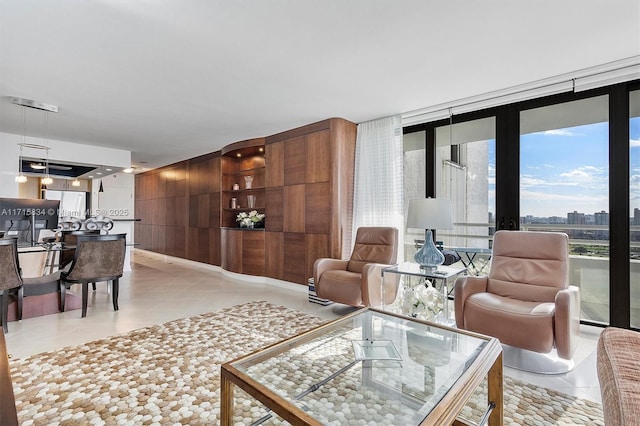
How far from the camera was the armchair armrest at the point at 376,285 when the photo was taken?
325 cm

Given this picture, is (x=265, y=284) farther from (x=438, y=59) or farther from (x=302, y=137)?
(x=438, y=59)

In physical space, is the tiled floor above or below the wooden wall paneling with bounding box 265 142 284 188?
below

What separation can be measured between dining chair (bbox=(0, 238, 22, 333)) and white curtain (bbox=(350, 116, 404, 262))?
3760 mm

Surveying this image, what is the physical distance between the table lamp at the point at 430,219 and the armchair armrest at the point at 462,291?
45cm

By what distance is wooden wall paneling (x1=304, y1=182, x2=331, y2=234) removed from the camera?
14.4ft

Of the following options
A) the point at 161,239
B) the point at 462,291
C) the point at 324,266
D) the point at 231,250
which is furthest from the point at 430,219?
the point at 161,239

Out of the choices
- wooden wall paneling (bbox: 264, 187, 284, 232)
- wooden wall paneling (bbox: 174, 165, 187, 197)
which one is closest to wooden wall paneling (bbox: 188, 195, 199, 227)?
wooden wall paneling (bbox: 174, 165, 187, 197)

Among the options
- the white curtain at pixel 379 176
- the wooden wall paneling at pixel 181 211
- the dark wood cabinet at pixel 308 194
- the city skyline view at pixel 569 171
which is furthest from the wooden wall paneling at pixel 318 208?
the wooden wall paneling at pixel 181 211

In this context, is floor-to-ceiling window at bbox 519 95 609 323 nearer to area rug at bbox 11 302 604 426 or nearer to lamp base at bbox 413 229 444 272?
lamp base at bbox 413 229 444 272

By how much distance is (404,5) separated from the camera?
2000 millimetres

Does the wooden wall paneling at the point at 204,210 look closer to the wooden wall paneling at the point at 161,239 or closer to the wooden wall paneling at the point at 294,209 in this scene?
the wooden wall paneling at the point at 161,239

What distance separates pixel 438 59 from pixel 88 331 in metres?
4.09

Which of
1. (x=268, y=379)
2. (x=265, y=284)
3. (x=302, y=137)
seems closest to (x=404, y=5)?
(x=268, y=379)

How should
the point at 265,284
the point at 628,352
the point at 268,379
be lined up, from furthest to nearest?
the point at 265,284
the point at 268,379
the point at 628,352
